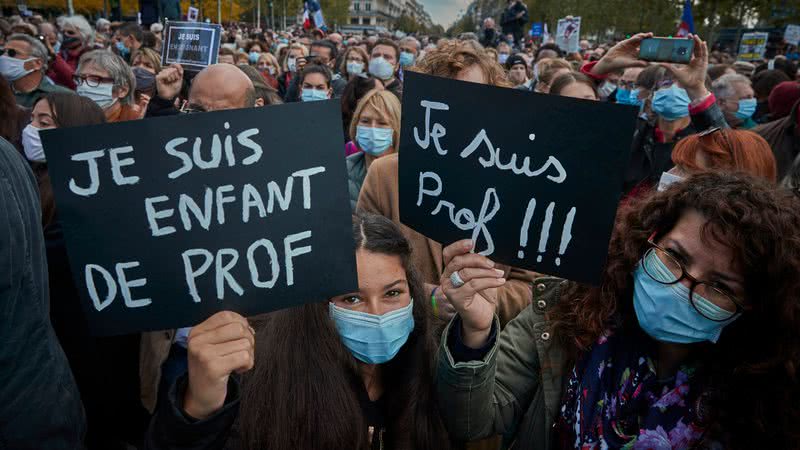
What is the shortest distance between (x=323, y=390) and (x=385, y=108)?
2.49 m

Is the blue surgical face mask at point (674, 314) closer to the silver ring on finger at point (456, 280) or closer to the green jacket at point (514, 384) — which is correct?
the green jacket at point (514, 384)

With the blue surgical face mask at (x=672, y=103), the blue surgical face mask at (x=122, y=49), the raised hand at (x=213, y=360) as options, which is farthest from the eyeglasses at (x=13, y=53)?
the blue surgical face mask at (x=672, y=103)

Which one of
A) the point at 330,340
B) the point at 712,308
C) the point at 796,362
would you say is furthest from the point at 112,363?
the point at 796,362

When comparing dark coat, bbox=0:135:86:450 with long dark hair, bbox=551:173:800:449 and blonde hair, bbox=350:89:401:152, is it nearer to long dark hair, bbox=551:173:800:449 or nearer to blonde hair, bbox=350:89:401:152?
long dark hair, bbox=551:173:800:449

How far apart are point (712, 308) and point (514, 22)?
1929cm

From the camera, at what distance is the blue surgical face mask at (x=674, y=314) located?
63.2 inches

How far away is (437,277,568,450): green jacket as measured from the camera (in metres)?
1.69

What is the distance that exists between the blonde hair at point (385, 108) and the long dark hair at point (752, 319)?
2363 mm

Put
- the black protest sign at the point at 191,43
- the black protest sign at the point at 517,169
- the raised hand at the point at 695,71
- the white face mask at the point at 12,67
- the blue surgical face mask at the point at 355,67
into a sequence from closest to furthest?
the black protest sign at the point at 517,169, the raised hand at the point at 695,71, the white face mask at the point at 12,67, the black protest sign at the point at 191,43, the blue surgical face mask at the point at 355,67

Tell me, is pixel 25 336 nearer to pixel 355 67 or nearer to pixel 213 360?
pixel 213 360

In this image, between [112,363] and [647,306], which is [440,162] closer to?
[647,306]

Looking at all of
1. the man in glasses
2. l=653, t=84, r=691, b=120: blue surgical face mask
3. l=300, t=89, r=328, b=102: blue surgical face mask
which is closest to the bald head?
l=300, t=89, r=328, b=102: blue surgical face mask

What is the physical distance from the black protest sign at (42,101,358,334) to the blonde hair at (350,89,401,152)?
2421 millimetres

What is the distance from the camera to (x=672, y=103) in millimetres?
4156
